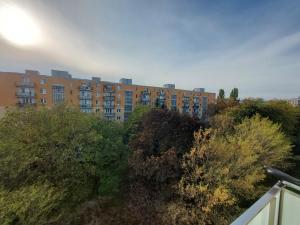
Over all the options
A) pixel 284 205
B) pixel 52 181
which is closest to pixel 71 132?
pixel 52 181

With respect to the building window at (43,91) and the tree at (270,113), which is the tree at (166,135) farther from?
the building window at (43,91)

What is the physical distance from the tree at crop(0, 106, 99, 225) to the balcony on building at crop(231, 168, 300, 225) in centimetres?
759

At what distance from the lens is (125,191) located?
10.9 metres

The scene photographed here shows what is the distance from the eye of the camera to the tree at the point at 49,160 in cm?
794

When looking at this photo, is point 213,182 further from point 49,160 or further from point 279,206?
point 49,160

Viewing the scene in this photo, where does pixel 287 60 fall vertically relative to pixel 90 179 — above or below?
above

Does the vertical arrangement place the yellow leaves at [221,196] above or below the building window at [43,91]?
below

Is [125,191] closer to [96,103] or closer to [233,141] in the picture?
[233,141]

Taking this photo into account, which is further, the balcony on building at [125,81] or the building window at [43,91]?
the balcony on building at [125,81]

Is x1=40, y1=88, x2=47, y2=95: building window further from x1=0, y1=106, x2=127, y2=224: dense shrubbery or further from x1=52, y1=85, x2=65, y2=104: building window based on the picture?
x1=0, y1=106, x2=127, y2=224: dense shrubbery

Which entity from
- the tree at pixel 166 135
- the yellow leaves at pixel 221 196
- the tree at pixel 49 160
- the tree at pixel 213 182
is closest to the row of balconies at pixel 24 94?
the tree at pixel 49 160

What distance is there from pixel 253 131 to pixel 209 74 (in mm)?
7025

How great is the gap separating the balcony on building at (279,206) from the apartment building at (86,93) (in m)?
17.2

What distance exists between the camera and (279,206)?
1.88m
